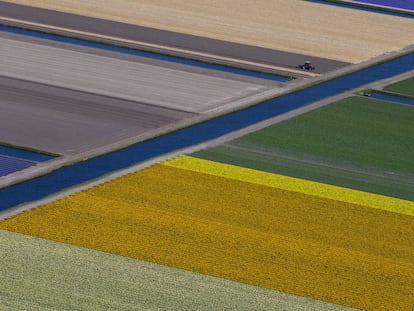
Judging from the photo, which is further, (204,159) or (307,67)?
(307,67)

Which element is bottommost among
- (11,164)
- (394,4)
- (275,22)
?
(11,164)

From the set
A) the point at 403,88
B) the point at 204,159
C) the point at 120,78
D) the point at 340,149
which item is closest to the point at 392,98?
the point at 403,88

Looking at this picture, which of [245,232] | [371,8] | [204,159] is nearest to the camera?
[245,232]

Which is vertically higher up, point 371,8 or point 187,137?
point 371,8

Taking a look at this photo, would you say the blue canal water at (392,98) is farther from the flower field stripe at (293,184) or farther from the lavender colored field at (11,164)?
the lavender colored field at (11,164)

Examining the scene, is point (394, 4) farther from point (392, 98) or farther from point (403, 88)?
point (392, 98)

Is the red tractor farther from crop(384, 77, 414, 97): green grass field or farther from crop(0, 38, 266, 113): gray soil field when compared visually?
crop(0, 38, 266, 113): gray soil field

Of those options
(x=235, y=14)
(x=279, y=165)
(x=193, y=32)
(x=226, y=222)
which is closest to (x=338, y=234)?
(x=226, y=222)

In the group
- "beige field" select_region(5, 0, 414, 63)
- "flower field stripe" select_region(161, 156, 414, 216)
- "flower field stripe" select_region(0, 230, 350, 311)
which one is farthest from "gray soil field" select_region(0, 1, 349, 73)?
"flower field stripe" select_region(0, 230, 350, 311)
